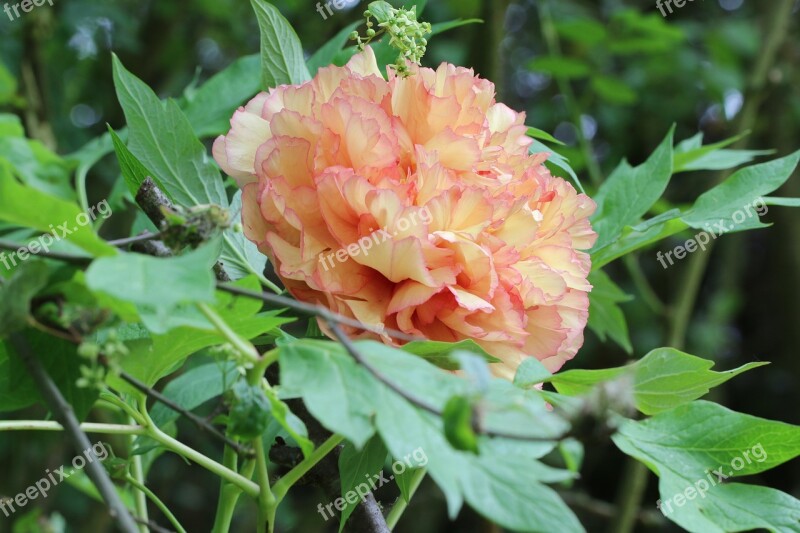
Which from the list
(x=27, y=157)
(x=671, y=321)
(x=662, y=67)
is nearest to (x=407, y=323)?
(x=27, y=157)

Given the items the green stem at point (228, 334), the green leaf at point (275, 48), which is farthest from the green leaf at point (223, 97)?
the green stem at point (228, 334)

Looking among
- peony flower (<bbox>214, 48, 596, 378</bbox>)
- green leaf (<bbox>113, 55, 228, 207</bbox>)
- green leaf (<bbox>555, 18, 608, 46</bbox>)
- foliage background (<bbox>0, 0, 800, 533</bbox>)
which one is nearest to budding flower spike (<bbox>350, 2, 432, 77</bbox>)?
peony flower (<bbox>214, 48, 596, 378</bbox>)

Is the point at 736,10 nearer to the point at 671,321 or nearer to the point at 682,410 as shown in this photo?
the point at 671,321

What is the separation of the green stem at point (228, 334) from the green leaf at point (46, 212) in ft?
0.14

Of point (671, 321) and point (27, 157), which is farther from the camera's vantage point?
point (671, 321)

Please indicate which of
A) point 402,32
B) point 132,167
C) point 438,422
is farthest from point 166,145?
point 438,422

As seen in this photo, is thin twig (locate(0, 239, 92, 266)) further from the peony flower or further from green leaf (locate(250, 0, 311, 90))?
green leaf (locate(250, 0, 311, 90))

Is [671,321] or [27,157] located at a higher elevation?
[27,157]

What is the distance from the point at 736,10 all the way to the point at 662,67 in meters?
0.63

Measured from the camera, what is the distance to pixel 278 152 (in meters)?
0.45

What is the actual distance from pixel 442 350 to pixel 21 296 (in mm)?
176

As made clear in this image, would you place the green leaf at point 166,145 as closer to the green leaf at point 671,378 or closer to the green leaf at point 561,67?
the green leaf at point 671,378

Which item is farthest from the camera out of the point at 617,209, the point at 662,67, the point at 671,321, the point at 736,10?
the point at 736,10

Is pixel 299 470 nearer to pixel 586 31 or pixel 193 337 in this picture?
pixel 193 337
